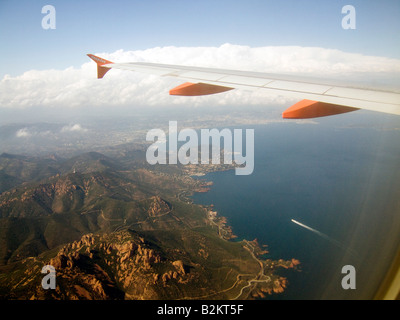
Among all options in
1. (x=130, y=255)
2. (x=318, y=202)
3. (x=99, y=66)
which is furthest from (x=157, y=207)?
(x=99, y=66)

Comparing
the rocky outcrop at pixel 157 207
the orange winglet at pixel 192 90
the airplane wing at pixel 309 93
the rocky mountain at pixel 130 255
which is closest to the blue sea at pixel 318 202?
the airplane wing at pixel 309 93

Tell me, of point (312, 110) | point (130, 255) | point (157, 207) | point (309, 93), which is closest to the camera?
point (312, 110)

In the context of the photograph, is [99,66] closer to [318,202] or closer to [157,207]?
[318,202]

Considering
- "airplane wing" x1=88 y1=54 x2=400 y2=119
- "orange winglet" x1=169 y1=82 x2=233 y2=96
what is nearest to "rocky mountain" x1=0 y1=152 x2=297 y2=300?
"orange winglet" x1=169 y1=82 x2=233 y2=96

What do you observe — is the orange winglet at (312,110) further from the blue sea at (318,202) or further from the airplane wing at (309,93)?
the blue sea at (318,202)

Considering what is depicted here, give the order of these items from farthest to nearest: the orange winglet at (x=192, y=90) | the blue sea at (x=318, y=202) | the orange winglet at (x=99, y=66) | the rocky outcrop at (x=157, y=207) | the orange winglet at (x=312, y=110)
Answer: the rocky outcrop at (x=157, y=207), the blue sea at (x=318, y=202), the orange winglet at (x=99, y=66), the orange winglet at (x=192, y=90), the orange winglet at (x=312, y=110)
